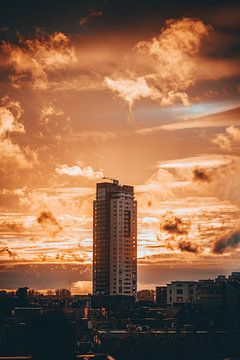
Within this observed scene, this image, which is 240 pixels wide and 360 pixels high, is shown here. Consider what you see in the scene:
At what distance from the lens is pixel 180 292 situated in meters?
147

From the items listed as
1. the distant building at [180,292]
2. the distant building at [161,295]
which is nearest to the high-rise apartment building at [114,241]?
the distant building at [161,295]

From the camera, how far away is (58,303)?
139625 millimetres

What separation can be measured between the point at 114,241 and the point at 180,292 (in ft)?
98.8

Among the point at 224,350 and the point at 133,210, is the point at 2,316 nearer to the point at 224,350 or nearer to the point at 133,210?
the point at 224,350

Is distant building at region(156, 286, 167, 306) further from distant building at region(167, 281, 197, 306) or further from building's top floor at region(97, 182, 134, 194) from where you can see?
building's top floor at region(97, 182, 134, 194)

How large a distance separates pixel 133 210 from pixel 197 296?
45396 mm

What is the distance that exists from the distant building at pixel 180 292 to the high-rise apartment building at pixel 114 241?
882 inches

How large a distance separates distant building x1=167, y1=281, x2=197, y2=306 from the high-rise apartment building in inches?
882

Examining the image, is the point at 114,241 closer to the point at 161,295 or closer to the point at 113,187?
the point at 113,187

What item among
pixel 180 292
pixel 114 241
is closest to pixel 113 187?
pixel 114 241

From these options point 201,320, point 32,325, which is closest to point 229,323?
point 201,320

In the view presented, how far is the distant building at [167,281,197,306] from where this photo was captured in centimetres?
14400

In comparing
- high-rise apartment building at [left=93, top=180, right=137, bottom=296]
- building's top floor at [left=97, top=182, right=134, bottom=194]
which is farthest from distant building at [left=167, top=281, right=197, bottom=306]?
building's top floor at [left=97, top=182, right=134, bottom=194]

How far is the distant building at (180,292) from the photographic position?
14400cm
